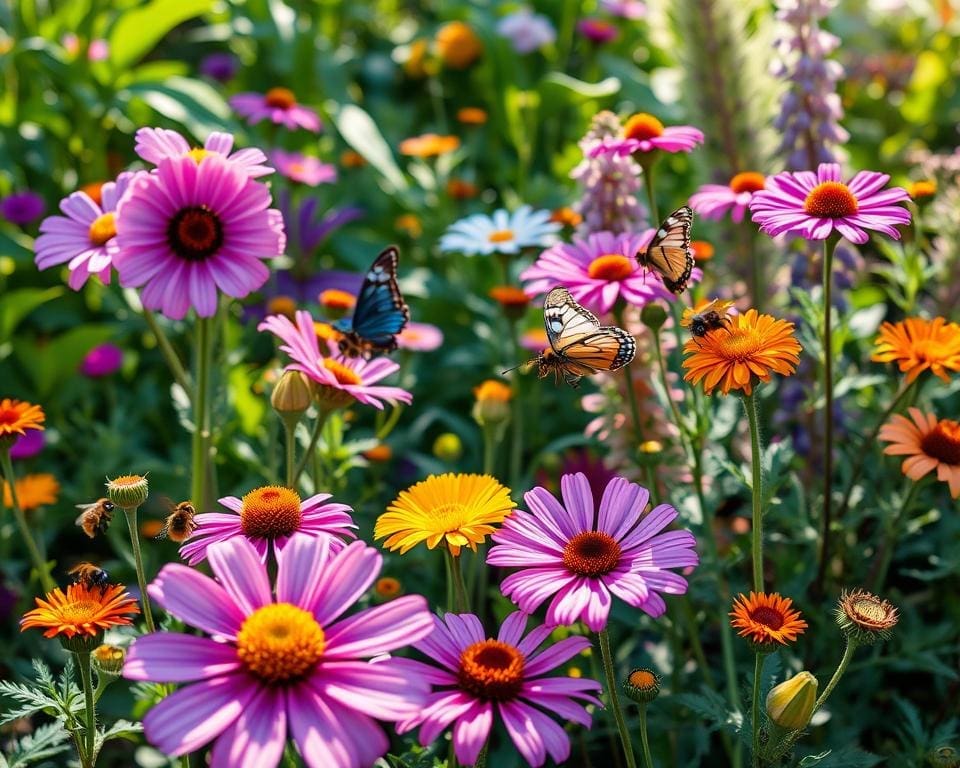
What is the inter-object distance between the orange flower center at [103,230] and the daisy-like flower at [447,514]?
2.25ft

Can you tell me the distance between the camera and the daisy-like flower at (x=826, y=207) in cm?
143

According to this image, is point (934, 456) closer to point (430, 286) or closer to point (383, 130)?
point (430, 286)

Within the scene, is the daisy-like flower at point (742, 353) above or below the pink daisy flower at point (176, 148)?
below

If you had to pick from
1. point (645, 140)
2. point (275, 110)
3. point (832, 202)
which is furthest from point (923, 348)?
point (275, 110)

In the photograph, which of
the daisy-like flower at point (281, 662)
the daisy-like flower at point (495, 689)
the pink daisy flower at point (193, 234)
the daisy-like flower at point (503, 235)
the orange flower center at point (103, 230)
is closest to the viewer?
the daisy-like flower at point (281, 662)

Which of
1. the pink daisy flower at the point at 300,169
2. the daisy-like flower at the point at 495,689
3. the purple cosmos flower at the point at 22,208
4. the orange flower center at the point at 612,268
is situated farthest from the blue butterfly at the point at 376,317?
the purple cosmos flower at the point at 22,208

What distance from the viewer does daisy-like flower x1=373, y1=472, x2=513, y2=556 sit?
4.21ft

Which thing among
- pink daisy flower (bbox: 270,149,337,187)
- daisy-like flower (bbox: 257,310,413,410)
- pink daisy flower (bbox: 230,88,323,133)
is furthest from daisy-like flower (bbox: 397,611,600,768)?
pink daisy flower (bbox: 230,88,323,133)

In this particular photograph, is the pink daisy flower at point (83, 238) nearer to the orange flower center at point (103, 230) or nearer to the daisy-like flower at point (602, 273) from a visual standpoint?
the orange flower center at point (103, 230)

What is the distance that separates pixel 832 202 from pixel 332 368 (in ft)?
2.68

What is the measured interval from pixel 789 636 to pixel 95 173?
2.59 meters

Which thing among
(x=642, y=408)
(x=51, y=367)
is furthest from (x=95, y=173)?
(x=642, y=408)

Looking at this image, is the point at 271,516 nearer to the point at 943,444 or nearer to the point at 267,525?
the point at 267,525

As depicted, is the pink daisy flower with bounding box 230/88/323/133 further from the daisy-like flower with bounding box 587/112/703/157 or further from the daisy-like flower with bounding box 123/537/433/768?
the daisy-like flower with bounding box 123/537/433/768
